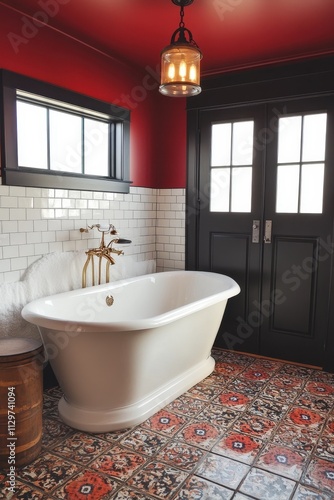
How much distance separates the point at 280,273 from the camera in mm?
3553

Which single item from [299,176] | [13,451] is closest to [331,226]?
[299,176]

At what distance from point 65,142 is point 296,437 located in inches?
103

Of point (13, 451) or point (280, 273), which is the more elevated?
point (280, 273)

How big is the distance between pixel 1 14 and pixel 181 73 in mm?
1211

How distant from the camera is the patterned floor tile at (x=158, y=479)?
189 cm

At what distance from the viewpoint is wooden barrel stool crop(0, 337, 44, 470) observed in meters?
2.02

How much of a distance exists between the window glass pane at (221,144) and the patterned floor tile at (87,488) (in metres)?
2.74

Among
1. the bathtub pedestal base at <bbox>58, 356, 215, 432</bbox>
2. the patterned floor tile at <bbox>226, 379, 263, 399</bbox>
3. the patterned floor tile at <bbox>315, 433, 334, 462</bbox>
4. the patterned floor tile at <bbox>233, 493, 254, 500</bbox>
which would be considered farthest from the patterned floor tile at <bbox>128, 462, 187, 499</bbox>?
the patterned floor tile at <bbox>226, 379, 263, 399</bbox>

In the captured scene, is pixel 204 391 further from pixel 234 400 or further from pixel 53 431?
pixel 53 431

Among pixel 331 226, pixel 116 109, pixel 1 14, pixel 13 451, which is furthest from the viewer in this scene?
pixel 116 109

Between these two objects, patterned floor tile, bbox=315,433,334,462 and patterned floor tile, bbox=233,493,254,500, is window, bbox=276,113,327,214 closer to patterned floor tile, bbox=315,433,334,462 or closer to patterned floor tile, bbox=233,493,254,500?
patterned floor tile, bbox=315,433,334,462

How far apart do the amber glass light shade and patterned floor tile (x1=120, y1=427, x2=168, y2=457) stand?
6.66 ft

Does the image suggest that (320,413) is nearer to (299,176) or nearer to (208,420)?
(208,420)

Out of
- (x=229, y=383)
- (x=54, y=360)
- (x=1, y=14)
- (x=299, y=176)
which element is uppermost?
(x=1, y=14)
